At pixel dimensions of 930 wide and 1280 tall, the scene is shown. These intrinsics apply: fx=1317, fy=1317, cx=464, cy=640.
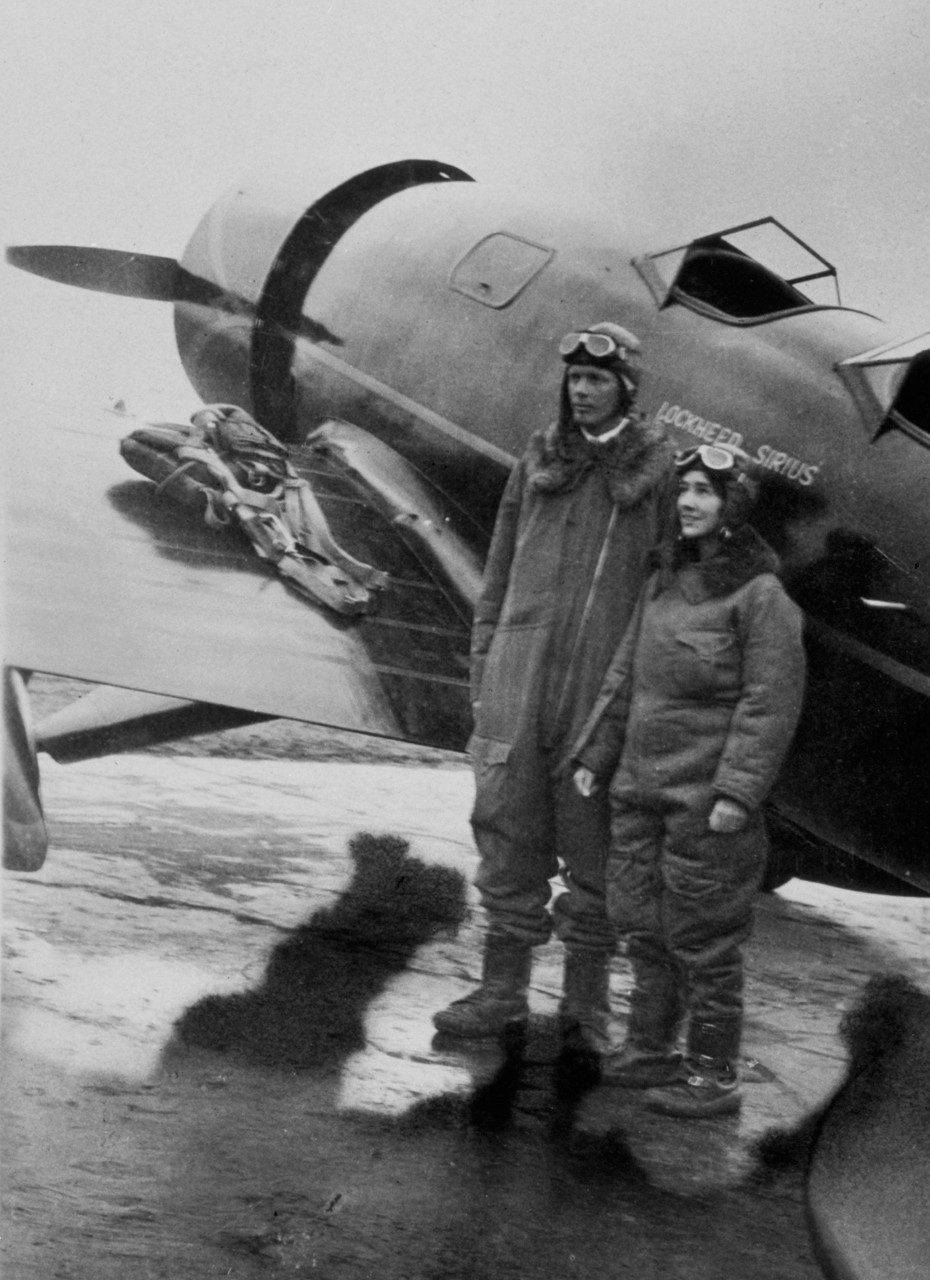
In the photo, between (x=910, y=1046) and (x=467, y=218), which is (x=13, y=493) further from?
(x=910, y=1046)

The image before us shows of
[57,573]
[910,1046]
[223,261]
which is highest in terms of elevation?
[223,261]

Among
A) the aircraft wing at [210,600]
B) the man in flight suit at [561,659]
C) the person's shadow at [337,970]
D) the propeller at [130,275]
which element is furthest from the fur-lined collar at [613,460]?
the propeller at [130,275]

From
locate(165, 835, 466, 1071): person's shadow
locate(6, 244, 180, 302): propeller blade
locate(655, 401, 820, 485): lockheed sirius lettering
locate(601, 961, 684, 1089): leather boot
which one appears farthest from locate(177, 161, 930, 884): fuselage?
locate(165, 835, 466, 1071): person's shadow

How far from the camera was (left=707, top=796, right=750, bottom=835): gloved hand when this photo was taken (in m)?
3.49

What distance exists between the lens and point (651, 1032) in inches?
149

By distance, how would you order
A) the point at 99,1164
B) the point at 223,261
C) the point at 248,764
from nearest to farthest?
1. the point at 99,1164
2. the point at 223,261
3. the point at 248,764

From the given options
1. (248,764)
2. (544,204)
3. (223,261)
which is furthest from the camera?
(248,764)

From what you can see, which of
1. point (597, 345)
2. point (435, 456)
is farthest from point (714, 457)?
point (435, 456)

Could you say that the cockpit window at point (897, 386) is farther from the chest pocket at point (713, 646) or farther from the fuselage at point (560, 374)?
the chest pocket at point (713, 646)

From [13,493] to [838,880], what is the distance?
3311 millimetres

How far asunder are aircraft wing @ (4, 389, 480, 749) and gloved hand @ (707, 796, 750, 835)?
1123mm

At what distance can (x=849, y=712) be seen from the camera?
152 inches

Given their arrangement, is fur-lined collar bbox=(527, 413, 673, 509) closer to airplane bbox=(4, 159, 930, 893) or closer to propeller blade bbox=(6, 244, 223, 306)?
airplane bbox=(4, 159, 930, 893)

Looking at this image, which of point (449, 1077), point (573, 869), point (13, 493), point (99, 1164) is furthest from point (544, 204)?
point (99, 1164)
